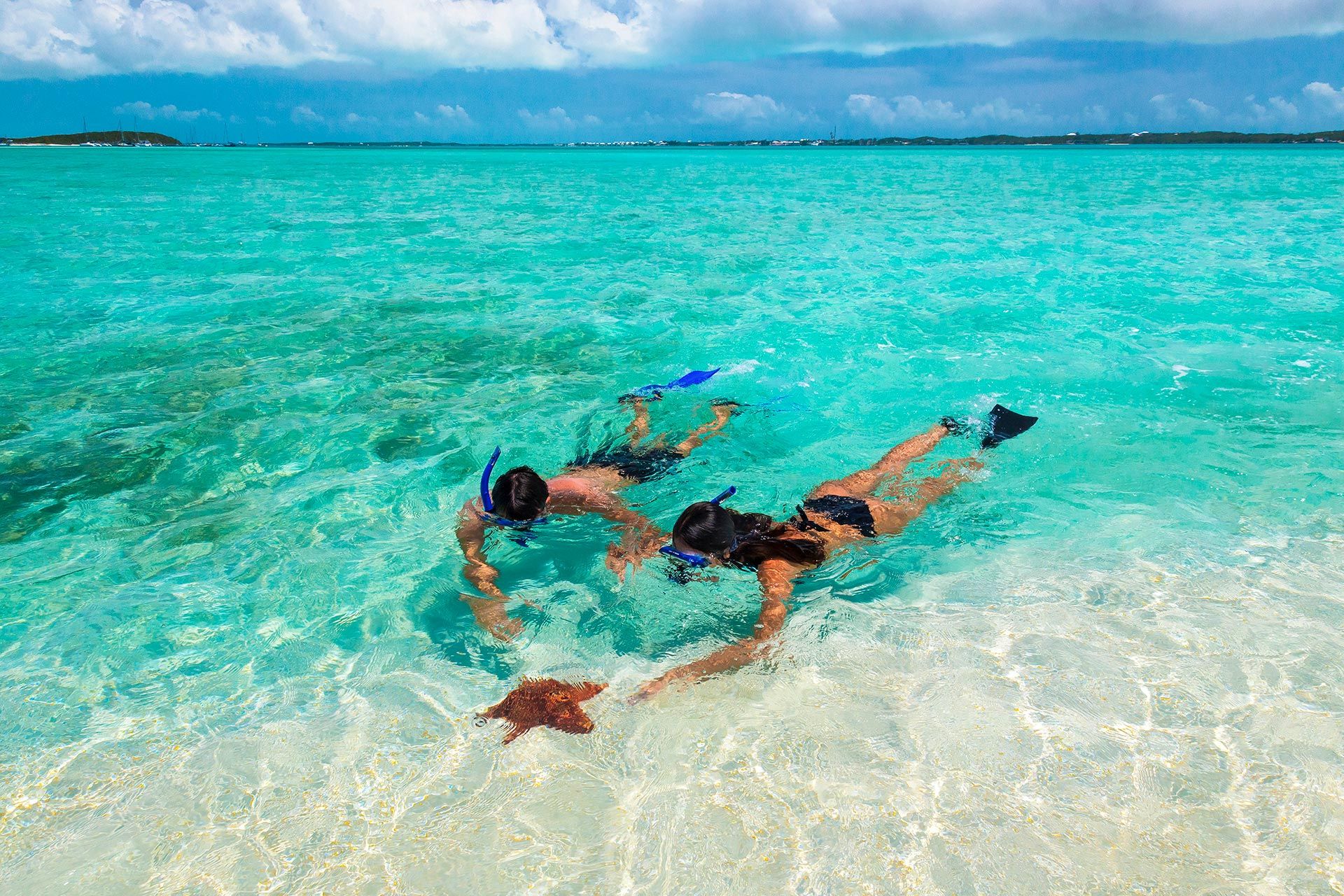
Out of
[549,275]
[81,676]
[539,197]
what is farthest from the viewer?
[539,197]

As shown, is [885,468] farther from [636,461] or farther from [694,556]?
[694,556]

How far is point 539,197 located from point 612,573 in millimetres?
35065

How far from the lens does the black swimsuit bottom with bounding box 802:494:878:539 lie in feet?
19.3

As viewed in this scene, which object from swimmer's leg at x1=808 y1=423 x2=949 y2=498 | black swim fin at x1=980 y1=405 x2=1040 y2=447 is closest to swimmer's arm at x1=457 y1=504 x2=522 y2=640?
swimmer's leg at x1=808 y1=423 x2=949 y2=498

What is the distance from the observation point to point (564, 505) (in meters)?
6.27

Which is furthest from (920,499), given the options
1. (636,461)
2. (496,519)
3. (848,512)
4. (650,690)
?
(496,519)

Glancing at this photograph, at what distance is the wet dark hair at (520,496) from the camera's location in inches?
217

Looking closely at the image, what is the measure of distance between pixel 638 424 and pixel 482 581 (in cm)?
338

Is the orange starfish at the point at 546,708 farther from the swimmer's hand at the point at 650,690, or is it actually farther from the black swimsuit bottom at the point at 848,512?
the black swimsuit bottom at the point at 848,512

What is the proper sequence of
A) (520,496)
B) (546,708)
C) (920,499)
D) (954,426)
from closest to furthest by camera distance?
(546,708)
(520,496)
(920,499)
(954,426)

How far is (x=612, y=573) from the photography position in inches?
220

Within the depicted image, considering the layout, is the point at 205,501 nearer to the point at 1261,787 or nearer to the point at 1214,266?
the point at 1261,787

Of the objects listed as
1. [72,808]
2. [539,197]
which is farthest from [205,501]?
[539,197]

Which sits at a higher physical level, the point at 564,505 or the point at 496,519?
the point at 496,519
